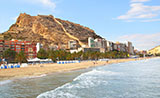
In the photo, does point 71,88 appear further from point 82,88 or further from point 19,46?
point 19,46

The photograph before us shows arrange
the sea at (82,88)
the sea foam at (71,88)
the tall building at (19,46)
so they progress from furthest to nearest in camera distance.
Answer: the tall building at (19,46) < the sea at (82,88) < the sea foam at (71,88)

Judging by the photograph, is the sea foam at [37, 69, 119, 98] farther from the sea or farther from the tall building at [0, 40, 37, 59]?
the tall building at [0, 40, 37, 59]

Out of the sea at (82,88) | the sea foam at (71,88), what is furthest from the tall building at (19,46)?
the sea foam at (71,88)

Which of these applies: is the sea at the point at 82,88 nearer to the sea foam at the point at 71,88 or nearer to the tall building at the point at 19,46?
the sea foam at the point at 71,88

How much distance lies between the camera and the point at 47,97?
1388cm

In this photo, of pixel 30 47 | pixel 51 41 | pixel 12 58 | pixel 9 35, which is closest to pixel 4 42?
pixel 30 47

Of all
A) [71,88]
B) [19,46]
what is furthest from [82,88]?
[19,46]

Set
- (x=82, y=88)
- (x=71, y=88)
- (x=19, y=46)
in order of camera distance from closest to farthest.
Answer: (x=71, y=88), (x=82, y=88), (x=19, y=46)

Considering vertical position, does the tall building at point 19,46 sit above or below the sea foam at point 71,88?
above

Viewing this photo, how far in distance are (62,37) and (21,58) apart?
130m

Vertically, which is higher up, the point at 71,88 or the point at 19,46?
the point at 19,46

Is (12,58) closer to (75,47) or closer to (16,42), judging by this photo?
(16,42)

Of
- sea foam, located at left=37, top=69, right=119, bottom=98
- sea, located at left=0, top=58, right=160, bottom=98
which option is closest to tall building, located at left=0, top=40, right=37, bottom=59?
sea, located at left=0, top=58, right=160, bottom=98

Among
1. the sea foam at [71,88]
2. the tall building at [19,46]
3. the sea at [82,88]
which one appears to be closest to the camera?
the sea foam at [71,88]
